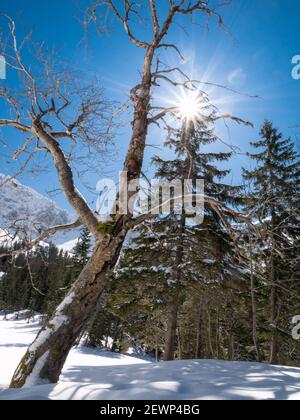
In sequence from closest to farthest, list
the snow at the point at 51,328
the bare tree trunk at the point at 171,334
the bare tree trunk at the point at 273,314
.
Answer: the snow at the point at 51,328, the bare tree trunk at the point at 171,334, the bare tree trunk at the point at 273,314

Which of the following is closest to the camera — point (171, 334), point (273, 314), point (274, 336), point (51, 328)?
point (51, 328)

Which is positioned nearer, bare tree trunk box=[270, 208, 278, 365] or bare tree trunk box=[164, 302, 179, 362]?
bare tree trunk box=[164, 302, 179, 362]

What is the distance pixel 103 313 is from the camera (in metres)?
34.7

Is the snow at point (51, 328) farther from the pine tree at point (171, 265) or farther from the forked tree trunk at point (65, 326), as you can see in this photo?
the pine tree at point (171, 265)

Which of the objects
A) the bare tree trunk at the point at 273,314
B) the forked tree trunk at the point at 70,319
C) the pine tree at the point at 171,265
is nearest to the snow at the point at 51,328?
the forked tree trunk at the point at 70,319

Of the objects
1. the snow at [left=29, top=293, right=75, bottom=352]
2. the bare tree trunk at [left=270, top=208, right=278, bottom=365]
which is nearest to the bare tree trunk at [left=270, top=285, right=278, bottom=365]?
the bare tree trunk at [left=270, top=208, right=278, bottom=365]

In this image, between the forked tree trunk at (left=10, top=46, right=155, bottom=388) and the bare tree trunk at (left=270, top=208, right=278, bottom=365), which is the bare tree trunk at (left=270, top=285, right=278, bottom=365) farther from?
the forked tree trunk at (left=10, top=46, right=155, bottom=388)

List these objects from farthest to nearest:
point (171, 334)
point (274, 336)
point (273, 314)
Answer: point (273, 314) → point (274, 336) → point (171, 334)

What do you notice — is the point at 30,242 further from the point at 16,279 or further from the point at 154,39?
the point at 16,279

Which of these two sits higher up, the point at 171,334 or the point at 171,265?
the point at 171,265

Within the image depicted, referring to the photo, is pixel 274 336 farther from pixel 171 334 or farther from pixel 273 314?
pixel 171 334

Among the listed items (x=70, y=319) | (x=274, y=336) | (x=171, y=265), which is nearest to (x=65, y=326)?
(x=70, y=319)
